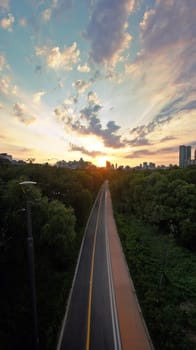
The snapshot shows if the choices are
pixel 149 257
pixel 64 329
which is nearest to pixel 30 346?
pixel 64 329

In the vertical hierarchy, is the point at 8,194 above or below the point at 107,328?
above

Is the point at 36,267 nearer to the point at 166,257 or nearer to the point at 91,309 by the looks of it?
the point at 91,309

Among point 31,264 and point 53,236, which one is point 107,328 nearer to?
point 31,264

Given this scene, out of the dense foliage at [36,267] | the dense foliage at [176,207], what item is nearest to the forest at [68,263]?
the dense foliage at [36,267]

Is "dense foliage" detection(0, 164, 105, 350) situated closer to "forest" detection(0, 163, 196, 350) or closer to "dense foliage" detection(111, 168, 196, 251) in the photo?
"forest" detection(0, 163, 196, 350)

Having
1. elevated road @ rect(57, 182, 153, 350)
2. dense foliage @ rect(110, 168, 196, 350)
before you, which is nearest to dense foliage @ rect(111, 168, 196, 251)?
dense foliage @ rect(110, 168, 196, 350)

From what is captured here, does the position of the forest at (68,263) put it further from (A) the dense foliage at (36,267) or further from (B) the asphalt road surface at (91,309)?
(B) the asphalt road surface at (91,309)
